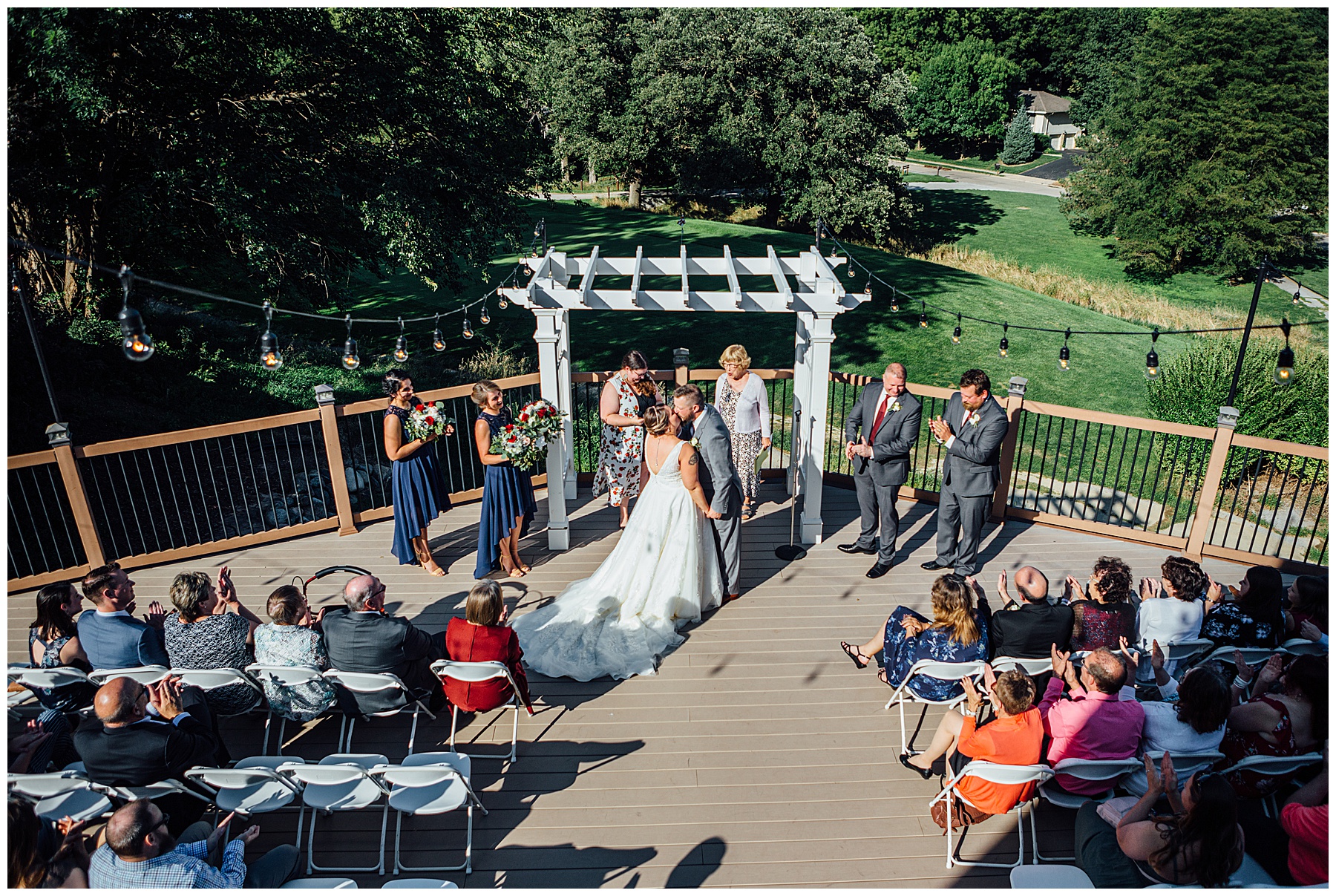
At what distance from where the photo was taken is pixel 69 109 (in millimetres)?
11625

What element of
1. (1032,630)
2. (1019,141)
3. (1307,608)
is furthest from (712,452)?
(1019,141)

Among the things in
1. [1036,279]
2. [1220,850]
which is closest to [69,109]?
[1220,850]

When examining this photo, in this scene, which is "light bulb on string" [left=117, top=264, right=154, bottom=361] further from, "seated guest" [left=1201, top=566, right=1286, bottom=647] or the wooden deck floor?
"seated guest" [left=1201, top=566, right=1286, bottom=647]

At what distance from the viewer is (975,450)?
6.64 m

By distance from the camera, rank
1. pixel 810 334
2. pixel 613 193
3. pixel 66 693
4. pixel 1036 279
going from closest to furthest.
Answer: pixel 66 693 → pixel 810 334 → pixel 1036 279 → pixel 613 193

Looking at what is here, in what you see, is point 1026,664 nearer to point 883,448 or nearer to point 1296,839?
point 1296,839

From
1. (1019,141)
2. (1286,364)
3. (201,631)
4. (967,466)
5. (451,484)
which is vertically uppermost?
(1019,141)

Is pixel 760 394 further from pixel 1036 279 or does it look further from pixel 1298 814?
pixel 1036 279

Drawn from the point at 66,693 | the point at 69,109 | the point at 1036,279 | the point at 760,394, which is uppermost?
the point at 69,109

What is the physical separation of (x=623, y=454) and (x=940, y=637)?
11.6ft

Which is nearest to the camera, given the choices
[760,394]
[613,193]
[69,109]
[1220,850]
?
[1220,850]

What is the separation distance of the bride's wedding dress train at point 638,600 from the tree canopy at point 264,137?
31.6ft

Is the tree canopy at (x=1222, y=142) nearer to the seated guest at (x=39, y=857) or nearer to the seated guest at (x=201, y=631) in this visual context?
the seated guest at (x=201, y=631)

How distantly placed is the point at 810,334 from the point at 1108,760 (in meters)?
4.00
